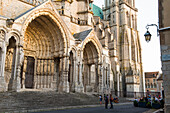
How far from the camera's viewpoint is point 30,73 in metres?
19.5

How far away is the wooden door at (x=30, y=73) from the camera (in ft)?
62.8

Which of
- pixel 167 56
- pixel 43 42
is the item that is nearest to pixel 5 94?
pixel 43 42

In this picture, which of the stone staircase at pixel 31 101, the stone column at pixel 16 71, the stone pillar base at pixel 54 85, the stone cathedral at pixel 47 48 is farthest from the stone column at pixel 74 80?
the stone column at pixel 16 71

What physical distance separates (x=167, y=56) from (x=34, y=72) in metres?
14.9

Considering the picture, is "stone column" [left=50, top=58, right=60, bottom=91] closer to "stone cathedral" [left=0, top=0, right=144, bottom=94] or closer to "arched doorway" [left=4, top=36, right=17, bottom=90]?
"stone cathedral" [left=0, top=0, right=144, bottom=94]

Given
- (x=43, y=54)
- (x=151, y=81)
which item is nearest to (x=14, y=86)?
(x=43, y=54)

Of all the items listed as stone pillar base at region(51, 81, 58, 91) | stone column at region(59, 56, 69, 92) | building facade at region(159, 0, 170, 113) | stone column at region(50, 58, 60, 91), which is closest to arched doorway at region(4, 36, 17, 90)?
stone pillar base at region(51, 81, 58, 91)

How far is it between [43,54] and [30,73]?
2571 mm

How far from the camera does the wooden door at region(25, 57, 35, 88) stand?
19.1m

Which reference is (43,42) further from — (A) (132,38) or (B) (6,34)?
(A) (132,38)

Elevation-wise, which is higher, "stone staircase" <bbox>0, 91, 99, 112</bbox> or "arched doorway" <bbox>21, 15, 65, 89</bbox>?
"arched doorway" <bbox>21, 15, 65, 89</bbox>

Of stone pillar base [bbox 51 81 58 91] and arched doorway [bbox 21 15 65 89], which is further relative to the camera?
stone pillar base [bbox 51 81 58 91]

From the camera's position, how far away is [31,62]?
19.7 metres

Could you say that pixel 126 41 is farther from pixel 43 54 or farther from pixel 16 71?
pixel 16 71
